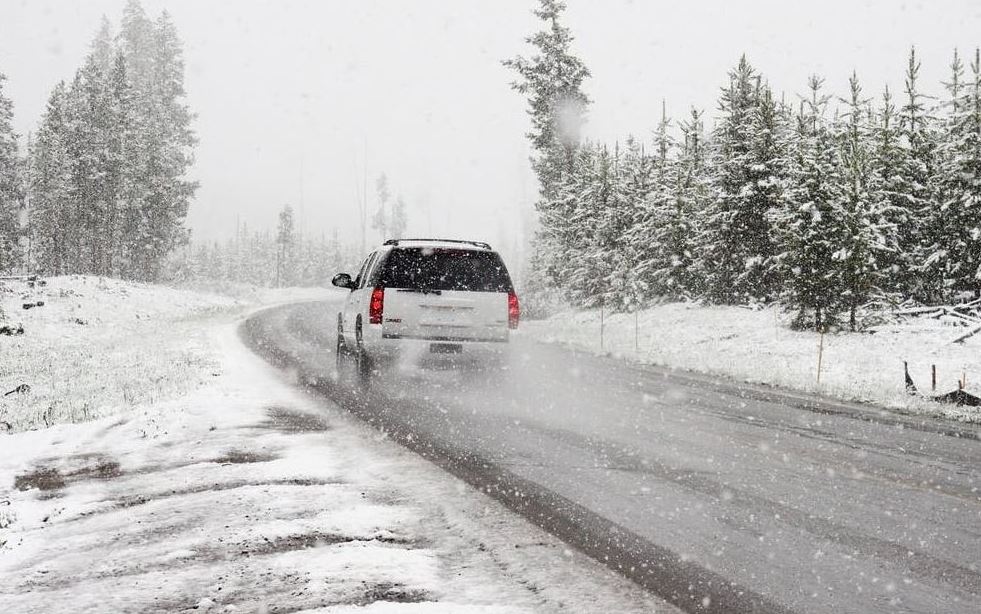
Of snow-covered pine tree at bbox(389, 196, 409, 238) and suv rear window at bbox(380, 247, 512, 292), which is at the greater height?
snow-covered pine tree at bbox(389, 196, 409, 238)

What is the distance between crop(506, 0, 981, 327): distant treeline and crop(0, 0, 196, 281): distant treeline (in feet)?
89.8

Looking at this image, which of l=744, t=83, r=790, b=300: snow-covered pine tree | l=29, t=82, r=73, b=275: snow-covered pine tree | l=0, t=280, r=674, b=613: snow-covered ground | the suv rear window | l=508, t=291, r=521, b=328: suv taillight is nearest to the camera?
l=0, t=280, r=674, b=613: snow-covered ground

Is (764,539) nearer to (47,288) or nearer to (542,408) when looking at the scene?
(542,408)

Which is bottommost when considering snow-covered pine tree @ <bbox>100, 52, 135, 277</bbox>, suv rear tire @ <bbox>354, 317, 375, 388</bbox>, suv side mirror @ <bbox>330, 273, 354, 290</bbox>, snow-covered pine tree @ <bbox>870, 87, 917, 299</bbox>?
suv rear tire @ <bbox>354, 317, 375, 388</bbox>

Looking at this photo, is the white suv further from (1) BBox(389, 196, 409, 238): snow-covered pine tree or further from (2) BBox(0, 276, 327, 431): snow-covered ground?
(1) BBox(389, 196, 409, 238): snow-covered pine tree

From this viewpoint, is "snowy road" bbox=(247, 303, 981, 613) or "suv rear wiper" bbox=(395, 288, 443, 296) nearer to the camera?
"snowy road" bbox=(247, 303, 981, 613)

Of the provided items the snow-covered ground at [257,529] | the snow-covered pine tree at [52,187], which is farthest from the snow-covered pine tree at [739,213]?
the snow-covered pine tree at [52,187]

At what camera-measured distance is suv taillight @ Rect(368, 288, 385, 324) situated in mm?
10898

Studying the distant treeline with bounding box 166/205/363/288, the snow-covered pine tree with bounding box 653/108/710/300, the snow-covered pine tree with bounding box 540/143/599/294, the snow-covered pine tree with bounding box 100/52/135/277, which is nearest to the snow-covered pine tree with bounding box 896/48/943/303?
the snow-covered pine tree with bounding box 653/108/710/300

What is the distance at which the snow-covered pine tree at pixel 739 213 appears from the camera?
27.1 m

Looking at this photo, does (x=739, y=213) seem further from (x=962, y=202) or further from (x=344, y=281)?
(x=344, y=281)

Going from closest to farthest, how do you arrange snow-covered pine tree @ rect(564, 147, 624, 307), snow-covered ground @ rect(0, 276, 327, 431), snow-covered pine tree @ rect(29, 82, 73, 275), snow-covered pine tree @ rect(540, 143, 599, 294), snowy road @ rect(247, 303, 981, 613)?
snowy road @ rect(247, 303, 981, 613) → snow-covered ground @ rect(0, 276, 327, 431) → snow-covered pine tree @ rect(564, 147, 624, 307) → snow-covered pine tree @ rect(540, 143, 599, 294) → snow-covered pine tree @ rect(29, 82, 73, 275)

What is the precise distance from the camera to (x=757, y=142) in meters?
26.8

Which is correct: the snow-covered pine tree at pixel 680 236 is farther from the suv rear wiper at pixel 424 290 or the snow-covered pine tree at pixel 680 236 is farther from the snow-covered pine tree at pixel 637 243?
the suv rear wiper at pixel 424 290
